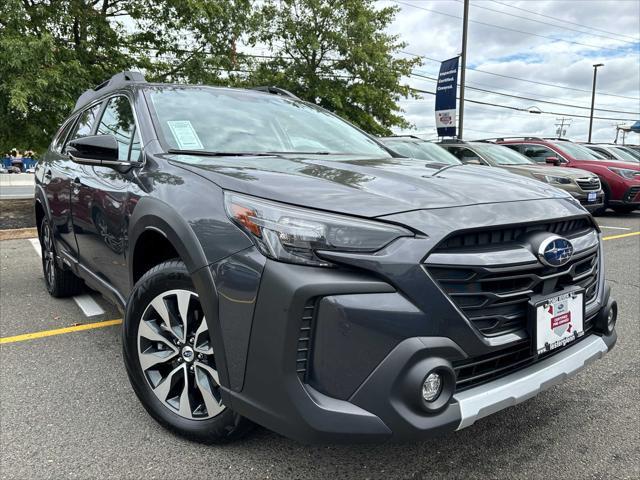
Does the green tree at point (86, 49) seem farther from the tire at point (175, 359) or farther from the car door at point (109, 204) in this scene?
the tire at point (175, 359)

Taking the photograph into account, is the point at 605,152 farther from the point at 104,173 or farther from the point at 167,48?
the point at 104,173

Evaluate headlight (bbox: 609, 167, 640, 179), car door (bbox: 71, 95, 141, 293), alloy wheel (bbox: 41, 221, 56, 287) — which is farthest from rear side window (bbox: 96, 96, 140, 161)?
headlight (bbox: 609, 167, 640, 179)

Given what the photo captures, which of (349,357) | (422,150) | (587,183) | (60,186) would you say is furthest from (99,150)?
(587,183)

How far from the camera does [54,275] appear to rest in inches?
171

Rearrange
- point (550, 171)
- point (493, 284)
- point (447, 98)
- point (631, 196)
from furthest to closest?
point (447, 98) < point (631, 196) < point (550, 171) < point (493, 284)

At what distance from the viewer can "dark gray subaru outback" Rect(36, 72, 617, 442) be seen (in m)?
1.57

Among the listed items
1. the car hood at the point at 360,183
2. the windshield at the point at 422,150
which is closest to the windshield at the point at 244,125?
the car hood at the point at 360,183

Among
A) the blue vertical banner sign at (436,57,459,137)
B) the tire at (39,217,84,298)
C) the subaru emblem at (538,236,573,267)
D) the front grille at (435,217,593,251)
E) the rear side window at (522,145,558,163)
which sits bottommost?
the tire at (39,217,84,298)

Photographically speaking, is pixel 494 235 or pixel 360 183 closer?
pixel 494 235

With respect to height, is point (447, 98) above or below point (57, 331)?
above

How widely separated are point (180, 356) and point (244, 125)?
1.38m

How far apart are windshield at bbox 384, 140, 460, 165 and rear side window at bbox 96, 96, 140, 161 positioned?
5230mm

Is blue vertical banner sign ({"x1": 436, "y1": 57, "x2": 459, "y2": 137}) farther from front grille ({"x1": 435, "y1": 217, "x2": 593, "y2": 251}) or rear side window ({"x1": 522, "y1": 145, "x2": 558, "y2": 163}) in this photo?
front grille ({"x1": 435, "y1": 217, "x2": 593, "y2": 251})

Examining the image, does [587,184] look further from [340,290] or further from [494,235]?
[340,290]
